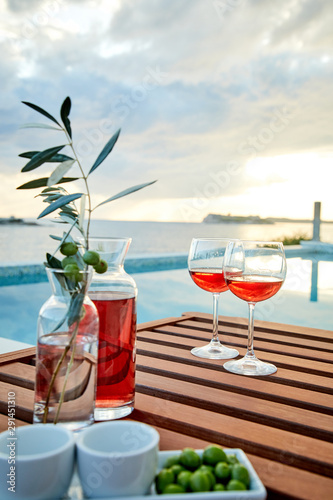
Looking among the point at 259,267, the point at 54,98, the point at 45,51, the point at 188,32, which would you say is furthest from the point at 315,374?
the point at 54,98

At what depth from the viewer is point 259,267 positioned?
940 millimetres

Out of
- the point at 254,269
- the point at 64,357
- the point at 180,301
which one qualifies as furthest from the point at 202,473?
the point at 180,301

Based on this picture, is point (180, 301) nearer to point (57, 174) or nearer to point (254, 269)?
point (254, 269)

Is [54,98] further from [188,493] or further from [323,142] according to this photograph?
[188,493]

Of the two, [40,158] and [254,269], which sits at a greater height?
[40,158]

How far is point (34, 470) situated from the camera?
42 centimetres

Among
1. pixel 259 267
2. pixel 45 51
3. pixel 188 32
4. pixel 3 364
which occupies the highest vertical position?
pixel 45 51

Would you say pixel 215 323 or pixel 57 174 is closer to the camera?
pixel 57 174

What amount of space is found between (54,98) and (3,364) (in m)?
12.5

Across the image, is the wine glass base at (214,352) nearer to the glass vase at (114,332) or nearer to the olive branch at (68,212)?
the glass vase at (114,332)

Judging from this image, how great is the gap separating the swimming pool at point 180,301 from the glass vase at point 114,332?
3244 mm

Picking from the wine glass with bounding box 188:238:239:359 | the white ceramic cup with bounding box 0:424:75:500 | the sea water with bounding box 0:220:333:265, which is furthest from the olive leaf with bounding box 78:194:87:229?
the sea water with bounding box 0:220:333:265

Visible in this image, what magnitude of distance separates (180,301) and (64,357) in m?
5.01

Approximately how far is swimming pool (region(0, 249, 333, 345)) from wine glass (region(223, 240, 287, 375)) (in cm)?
312
